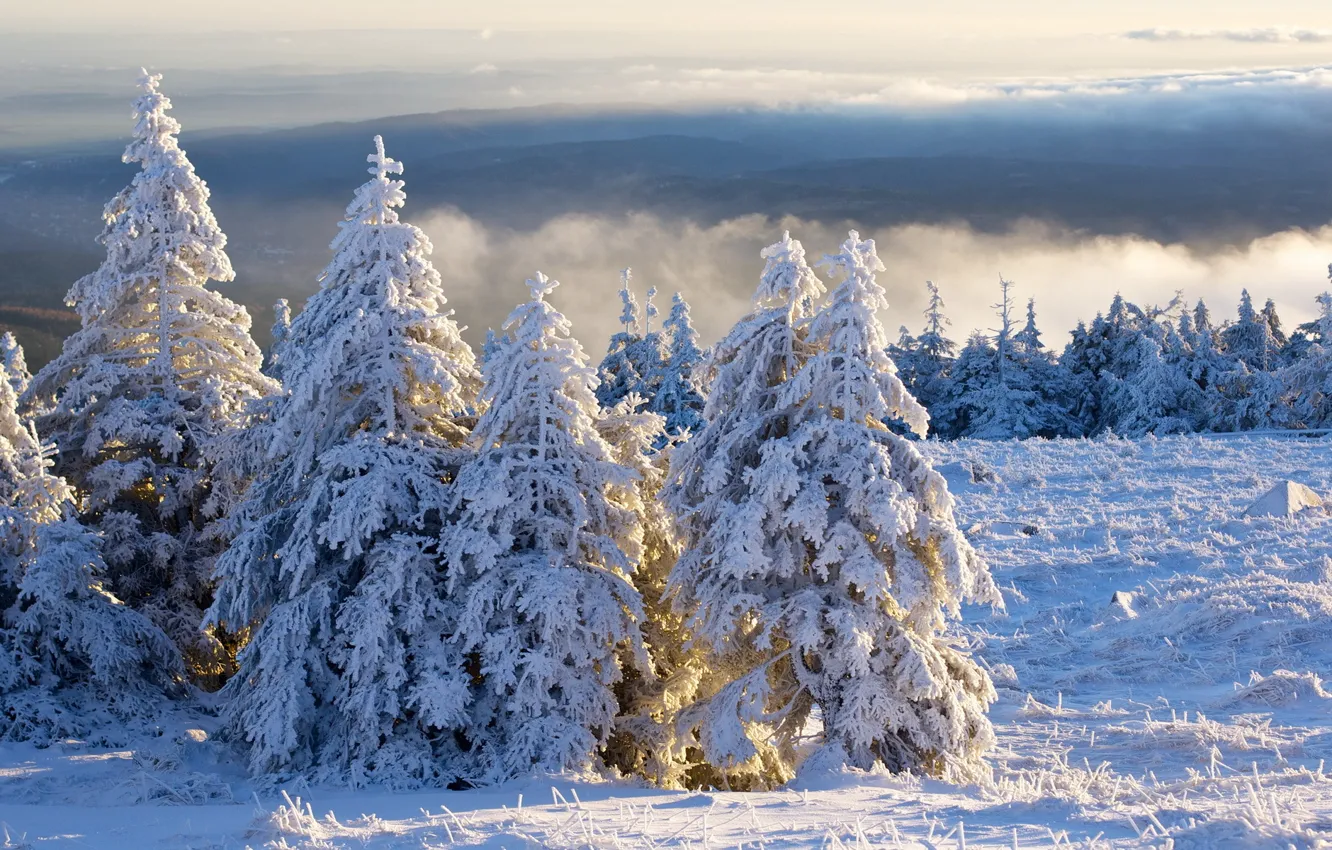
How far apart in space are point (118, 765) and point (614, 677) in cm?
766

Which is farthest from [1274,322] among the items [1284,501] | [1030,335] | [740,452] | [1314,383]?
[740,452]

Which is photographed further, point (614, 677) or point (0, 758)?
point (0, 758)

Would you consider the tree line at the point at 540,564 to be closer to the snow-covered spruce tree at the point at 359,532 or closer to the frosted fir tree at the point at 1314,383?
the snow-covered spruce tree at the point at 359,532

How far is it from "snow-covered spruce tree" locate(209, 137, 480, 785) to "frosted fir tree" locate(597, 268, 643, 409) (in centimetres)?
4216

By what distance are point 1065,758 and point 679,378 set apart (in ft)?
139

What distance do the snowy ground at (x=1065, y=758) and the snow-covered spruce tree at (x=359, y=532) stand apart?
1.13 meters

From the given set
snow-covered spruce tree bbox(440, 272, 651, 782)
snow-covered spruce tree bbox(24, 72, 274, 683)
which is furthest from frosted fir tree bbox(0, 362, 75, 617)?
snow-covered spruce tree bbox(440, 272, 651, 782)

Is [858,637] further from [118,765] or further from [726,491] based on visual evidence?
[118,765]

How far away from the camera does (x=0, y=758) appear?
16.3m

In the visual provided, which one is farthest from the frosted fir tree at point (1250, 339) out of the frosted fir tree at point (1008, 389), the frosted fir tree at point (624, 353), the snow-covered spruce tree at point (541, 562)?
the snow-covered spruce tree at point (541, 562)

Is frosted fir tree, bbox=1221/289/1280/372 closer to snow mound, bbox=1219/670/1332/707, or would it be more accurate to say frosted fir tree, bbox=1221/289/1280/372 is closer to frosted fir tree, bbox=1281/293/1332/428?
frosted fir tree, bbox=1281/293/1332/428

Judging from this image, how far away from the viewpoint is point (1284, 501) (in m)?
27.5

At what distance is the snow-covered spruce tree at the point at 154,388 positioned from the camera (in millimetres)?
21219

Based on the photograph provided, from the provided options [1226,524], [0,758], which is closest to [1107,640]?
[1226,524]
